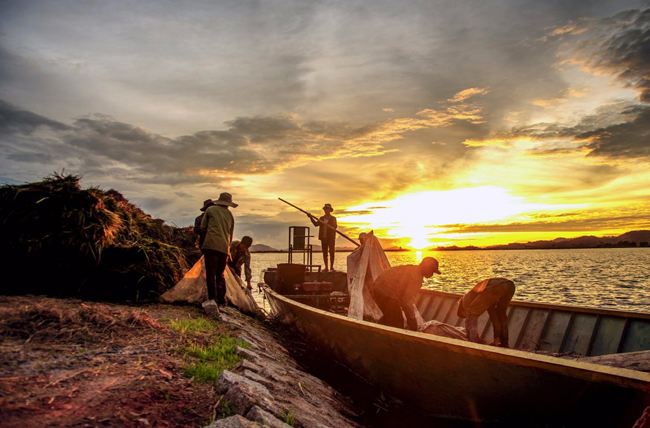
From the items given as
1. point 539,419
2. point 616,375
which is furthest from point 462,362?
point 616,375

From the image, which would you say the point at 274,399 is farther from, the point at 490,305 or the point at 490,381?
the point at 490,305

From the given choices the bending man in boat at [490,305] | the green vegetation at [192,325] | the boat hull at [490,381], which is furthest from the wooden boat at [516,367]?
the green vegetation at [192,325]

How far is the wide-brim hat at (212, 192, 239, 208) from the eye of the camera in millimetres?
8906

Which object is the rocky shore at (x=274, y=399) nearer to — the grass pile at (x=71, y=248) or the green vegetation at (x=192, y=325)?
the green vegetation at (x=192, y=325)

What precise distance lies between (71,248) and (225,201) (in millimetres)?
3228

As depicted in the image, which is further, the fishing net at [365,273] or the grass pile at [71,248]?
the fishing net at [365,273]

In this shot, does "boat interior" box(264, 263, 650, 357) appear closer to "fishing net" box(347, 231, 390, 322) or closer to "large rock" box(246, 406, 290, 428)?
"fishing net" box(347, 231, 390, 322)

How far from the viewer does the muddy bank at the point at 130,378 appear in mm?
2822

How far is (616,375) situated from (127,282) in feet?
27.2

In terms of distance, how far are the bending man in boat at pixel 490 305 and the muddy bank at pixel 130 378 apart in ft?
8.99

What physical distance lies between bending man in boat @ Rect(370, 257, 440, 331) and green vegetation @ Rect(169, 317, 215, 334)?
3.70 m

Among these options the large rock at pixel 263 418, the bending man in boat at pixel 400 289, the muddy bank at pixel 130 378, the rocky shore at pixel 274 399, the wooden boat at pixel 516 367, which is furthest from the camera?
the bending man in boat at pixel 400 289

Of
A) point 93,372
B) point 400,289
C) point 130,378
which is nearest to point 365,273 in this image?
point 400,289

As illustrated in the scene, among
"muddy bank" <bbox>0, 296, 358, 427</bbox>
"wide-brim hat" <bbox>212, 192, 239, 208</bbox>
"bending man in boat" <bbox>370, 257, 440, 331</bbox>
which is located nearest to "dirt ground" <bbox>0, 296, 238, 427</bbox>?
"muddy bank" <bbox>0, 296, 358, 427</bbox>
